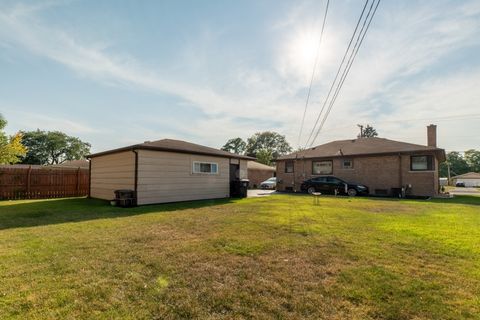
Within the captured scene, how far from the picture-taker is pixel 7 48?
8891 mm

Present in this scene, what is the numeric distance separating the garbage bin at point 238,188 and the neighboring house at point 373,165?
745cm

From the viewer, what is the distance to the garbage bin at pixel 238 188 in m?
15.7

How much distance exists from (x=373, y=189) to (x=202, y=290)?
18045 mm

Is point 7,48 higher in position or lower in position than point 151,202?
higher

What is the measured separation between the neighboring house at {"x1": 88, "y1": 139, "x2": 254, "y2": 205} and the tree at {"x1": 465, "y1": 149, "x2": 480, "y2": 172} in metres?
84.0

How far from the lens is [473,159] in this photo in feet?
242

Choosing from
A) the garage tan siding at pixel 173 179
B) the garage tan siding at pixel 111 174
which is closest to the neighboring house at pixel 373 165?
the garage tan siding at pixel 173 179

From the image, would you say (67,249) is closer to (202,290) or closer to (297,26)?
(202,290)

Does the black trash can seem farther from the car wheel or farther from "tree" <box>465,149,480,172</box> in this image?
"tree" <box>465,149,480,172</box>

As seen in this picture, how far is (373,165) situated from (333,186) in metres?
3.22

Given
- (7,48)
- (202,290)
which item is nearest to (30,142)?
(7,48)

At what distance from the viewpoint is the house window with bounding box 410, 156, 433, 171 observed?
1648 centimetres

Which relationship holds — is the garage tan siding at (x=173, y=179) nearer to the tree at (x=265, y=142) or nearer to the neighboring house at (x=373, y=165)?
the neighboring house at (x=373, y=165)

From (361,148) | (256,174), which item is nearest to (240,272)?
(361,148)
